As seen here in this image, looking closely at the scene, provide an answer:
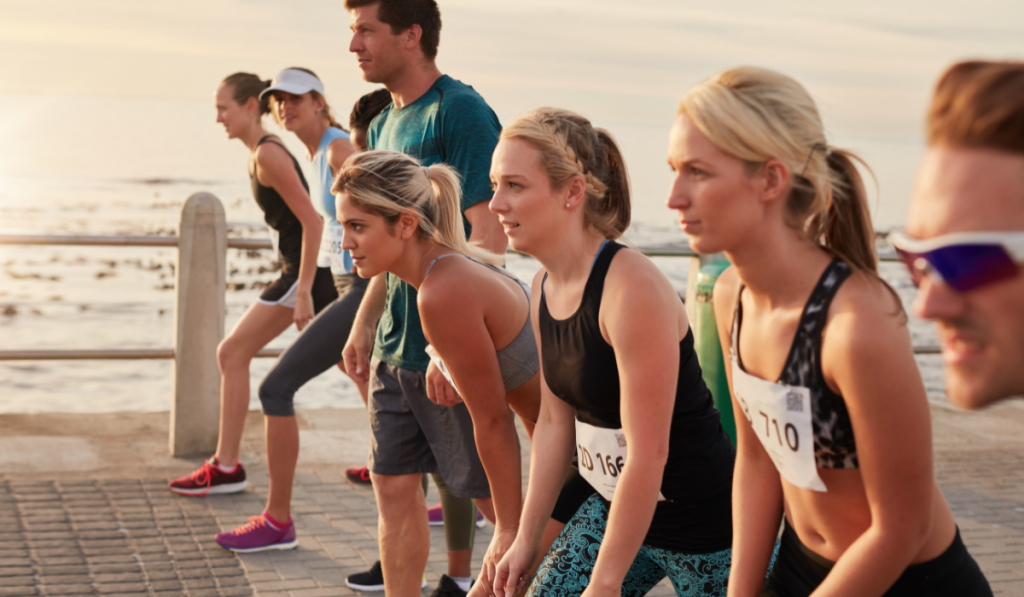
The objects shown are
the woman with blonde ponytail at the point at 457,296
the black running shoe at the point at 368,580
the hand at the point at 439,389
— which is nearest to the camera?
the woman with blonde ponytail at the point at 457,296

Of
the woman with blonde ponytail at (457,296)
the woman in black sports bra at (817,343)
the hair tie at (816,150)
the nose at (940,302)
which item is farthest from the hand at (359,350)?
the nose at (940,302)

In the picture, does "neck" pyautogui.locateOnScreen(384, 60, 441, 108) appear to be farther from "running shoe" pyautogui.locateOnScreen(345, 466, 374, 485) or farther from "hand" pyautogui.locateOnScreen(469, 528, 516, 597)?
"running shoe" pyautogui.locateOnScreen(345, 466, 374, 485)

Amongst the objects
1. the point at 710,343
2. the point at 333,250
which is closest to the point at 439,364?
the point at 333,250

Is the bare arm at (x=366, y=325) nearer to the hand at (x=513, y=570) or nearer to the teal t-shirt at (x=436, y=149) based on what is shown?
the teal t-shirt at (x=436, y=149)

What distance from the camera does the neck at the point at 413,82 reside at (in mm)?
3748

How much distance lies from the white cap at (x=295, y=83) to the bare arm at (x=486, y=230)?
67.2 inches

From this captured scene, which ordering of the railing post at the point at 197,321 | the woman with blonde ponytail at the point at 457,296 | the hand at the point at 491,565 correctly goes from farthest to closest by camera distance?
the railing post at the point at 197,321 → the woman with blonde ponytail at the point at 457,296 → the hand at the point at 491,565

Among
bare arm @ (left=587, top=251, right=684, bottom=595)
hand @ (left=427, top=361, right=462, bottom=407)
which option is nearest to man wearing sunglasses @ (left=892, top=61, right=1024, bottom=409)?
bare arm @ (left=587, top=251, right=684, bottom=595)

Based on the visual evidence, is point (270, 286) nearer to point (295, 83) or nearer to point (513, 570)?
point (295, 83)

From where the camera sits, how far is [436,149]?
3611 mm

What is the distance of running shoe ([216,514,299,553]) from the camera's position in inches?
177

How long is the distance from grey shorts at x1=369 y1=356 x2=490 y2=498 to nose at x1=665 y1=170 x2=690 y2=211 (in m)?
1.69

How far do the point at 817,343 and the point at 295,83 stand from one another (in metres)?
3.67

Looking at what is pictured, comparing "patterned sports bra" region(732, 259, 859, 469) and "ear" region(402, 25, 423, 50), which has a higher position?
"ear" region(402, 25, 423, 50)
